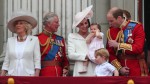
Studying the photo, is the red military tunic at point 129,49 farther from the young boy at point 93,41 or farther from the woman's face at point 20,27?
the woman's face at point 20,27

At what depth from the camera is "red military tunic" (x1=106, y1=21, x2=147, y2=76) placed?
1133 cm

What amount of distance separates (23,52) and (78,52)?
30.7 inches

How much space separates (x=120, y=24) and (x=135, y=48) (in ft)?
1.42

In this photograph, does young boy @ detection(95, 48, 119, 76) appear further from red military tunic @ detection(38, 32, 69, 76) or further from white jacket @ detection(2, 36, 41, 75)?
white jacket @ detection(2, 36, 41, 75)

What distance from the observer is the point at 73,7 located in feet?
43.3

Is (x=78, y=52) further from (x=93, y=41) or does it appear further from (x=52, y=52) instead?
(x=52, y=52)

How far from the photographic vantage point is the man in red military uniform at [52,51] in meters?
11.6

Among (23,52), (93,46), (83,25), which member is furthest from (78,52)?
(23,52)

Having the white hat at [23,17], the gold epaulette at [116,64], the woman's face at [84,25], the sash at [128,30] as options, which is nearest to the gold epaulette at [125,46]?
the sash at [128,30]

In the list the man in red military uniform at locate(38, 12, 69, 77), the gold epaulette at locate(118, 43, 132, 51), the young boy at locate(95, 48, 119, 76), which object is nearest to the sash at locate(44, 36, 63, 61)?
the man in red military uniform at locate(38, 12, 69, 77)

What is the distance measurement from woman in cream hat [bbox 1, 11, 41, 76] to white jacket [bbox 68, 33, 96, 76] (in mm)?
477

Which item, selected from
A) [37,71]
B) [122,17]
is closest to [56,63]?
[37,71]

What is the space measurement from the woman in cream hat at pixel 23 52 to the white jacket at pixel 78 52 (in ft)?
1.56

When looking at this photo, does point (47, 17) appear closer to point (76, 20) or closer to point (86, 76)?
point (76, 20)
